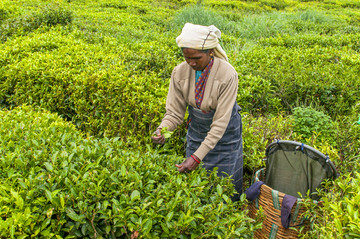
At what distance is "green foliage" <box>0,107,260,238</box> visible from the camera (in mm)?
1892

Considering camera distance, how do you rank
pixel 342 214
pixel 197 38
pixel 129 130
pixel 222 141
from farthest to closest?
pixel 129 130
pixel 222 141
pixel 197 38
pixel 342 214

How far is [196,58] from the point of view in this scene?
2.42 m

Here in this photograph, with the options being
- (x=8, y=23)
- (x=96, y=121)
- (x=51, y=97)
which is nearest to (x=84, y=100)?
(x=96, y=121)

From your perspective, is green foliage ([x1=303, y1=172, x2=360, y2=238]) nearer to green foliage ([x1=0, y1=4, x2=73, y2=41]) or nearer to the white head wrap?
the white head wrap

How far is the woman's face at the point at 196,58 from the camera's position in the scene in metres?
2.39

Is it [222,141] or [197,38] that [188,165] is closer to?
[222,141]

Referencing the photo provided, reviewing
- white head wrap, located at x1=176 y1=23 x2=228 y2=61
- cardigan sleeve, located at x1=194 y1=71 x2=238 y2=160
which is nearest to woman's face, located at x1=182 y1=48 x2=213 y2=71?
white head wrap, located at x1=176 y1=23 x2=228 y2=61

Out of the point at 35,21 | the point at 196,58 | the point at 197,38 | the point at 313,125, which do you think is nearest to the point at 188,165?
the point at 196,58

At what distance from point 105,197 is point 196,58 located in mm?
1224

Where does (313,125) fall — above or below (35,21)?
below

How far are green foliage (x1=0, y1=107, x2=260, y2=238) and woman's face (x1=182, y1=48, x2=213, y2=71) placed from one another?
0.79m

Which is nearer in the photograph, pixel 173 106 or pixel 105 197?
pixel 105 197

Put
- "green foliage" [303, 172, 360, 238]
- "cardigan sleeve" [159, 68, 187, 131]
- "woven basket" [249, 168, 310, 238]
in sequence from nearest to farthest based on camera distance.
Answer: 1. "green foliage" [303, 172, 360, 238]
2. "woven basket" [249, 168, 310, 238]
3. "cardigan sleeve" [159, 68, 187, 131]

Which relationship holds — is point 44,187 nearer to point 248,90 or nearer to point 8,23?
point 248,90
